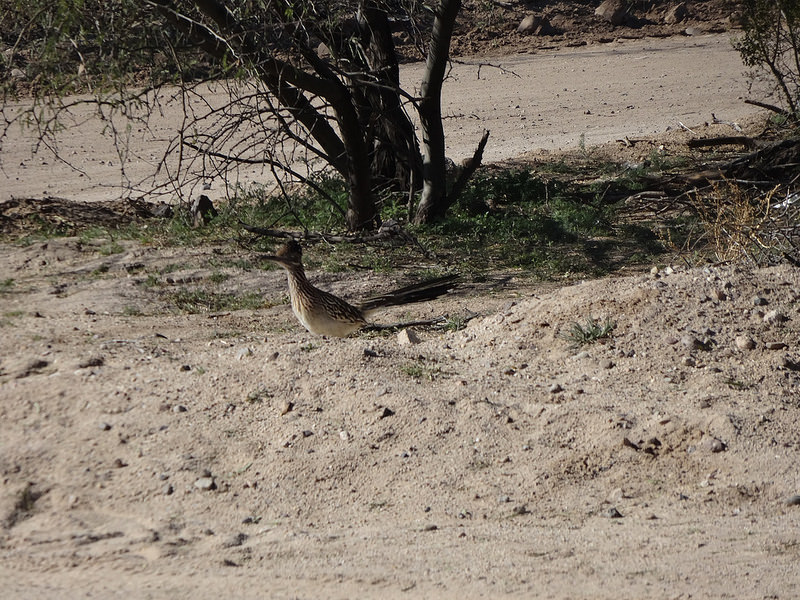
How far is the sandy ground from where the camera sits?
3809 mm

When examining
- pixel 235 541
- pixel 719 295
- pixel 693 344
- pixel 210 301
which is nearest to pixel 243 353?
pixel 235 541

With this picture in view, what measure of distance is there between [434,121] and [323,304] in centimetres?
386

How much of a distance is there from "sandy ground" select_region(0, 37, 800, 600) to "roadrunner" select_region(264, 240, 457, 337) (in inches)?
8.8

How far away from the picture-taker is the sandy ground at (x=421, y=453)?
381cm

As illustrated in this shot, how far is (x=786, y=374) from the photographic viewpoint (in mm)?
5410

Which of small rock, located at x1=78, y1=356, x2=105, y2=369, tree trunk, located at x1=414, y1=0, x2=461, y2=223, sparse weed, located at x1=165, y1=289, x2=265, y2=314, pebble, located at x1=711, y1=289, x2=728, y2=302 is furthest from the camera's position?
tree trunk, located at x1=414, y1=0, x2=461, y2=223

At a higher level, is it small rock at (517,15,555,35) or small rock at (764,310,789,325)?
small rock at (517,15,555,35)

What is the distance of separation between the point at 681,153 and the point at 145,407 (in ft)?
32.4

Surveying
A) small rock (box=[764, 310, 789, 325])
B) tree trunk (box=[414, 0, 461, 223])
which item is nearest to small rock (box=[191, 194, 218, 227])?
tree trunk (box=[414, 0, 461, 223])

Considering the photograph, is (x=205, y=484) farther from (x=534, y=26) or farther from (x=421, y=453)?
(x=534, y=26)

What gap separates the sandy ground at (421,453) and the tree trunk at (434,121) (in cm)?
304

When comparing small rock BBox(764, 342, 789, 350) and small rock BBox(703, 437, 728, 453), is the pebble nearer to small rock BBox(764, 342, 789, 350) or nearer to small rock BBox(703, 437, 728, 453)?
small rock BBox(764, 342, 789, 350)

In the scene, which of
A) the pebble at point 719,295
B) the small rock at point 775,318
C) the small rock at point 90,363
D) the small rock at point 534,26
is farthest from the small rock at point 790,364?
the small rock at point 534,26

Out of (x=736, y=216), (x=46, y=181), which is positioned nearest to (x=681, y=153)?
(x=736, y=216)
